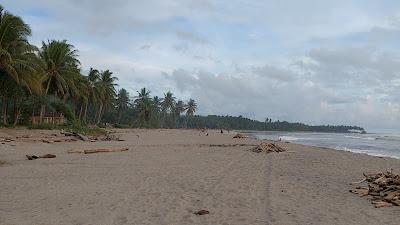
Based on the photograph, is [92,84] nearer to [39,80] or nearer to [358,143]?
[39,80]

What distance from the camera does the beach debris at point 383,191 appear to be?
27.7ft

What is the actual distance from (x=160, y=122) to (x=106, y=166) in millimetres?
96273

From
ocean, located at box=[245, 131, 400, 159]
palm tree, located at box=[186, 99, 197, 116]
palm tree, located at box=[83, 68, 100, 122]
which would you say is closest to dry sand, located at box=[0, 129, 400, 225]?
ocean, located at box=[245, 131, 400, 159]

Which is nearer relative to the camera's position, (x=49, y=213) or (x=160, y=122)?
(x=49, y=213)

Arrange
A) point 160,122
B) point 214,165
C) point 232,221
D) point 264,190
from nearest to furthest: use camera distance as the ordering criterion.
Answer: point 232,221, point 264,190, point 214,165, point 160,122

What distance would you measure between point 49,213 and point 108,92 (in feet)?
186

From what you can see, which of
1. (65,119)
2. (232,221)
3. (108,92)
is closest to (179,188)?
(232,221)

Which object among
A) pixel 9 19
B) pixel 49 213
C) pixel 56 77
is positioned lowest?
pixel 49 213

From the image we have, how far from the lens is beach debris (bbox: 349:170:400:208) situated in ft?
27.7

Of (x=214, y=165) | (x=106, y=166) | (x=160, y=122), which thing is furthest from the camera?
(x=160, y=122)

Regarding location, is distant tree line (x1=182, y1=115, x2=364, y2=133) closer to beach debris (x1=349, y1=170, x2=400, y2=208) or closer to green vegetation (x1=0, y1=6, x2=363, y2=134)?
green vegetation (x1=0, y1=6, x2=363, y2=134)

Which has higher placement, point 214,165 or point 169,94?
point 169,94

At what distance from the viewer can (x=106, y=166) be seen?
13938mm

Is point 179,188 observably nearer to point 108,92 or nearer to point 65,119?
point 65,119
